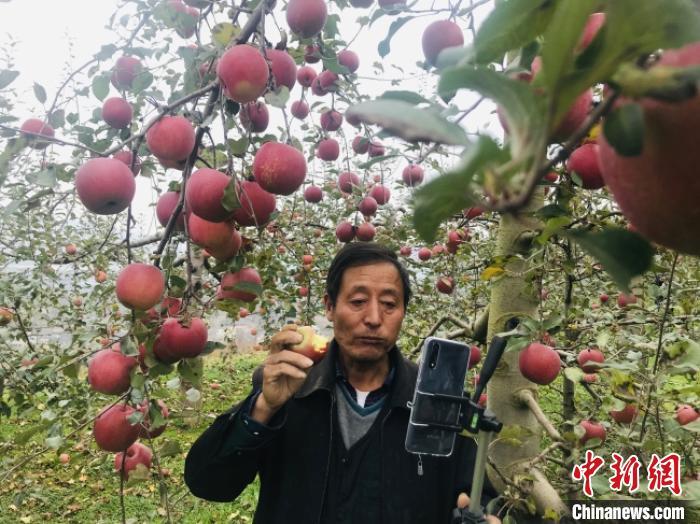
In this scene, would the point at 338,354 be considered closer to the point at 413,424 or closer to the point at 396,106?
the point at 413,424

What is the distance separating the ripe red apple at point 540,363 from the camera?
4.83 feet

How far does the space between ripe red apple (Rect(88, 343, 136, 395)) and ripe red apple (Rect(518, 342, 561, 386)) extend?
3.54 feet

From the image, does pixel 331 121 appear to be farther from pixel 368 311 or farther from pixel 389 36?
pixel 389 36

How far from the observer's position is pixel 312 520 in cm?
135

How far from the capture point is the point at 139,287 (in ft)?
3.65

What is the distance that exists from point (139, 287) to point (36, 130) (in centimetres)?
49

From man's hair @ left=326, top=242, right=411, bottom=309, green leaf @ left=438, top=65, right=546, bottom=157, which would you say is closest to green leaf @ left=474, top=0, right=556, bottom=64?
green leaf @ left=438, top=65, right=546, bottom=157

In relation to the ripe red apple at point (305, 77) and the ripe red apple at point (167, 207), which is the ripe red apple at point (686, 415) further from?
the ripe red apple at point (305, 77)

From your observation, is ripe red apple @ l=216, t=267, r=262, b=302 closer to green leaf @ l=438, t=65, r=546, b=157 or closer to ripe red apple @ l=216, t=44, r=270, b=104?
ripe red apple @ l=216, t=44, r=270, b=104

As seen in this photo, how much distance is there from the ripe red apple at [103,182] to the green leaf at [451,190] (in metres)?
0.97

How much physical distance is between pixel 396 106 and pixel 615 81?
9 centimetres

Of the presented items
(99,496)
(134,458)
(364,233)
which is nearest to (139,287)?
(134,458)

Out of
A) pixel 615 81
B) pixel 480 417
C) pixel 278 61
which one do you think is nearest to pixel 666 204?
pixel 615 81

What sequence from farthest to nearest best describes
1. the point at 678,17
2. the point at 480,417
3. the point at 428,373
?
the point at 428,373 < the point at 480,417 < the point at 678,17
